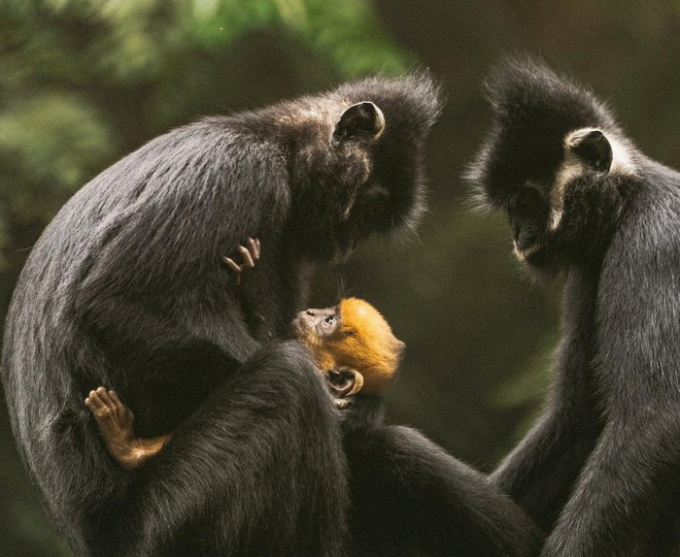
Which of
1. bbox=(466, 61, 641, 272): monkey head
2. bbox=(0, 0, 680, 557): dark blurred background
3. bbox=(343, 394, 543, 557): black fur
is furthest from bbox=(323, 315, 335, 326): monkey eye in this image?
bbox=(466, 61, 641, 272): monkey head

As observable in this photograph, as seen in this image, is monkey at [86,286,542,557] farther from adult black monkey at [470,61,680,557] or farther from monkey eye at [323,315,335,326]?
monkey eye at [323,315,335,326]

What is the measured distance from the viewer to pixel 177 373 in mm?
4613

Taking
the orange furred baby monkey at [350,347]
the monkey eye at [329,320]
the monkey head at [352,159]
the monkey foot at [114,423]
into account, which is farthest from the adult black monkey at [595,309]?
the monkey foot at [114,423]

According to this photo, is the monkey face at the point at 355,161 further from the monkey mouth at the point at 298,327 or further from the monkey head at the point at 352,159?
the monkey mouth at the point at 298,327

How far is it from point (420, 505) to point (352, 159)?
5.24 feet

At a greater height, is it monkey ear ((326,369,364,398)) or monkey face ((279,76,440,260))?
monkey face ((279,76,440,260))

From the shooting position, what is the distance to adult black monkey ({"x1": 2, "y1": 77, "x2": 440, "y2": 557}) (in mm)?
4410

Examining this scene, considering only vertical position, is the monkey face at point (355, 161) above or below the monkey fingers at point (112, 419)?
above

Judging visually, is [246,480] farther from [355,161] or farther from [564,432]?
[564,432]

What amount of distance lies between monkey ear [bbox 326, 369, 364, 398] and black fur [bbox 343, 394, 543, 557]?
0.49 ft

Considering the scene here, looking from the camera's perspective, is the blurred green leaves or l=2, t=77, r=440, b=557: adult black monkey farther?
the blurred green leaves

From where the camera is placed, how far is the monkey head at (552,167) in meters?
5.40

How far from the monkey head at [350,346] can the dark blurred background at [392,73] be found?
0.88 m

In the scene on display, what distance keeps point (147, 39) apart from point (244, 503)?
4073mm
